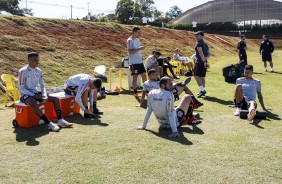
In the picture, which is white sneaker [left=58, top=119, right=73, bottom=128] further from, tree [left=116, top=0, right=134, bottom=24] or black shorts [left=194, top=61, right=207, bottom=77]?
tree [left=116, top=0, right=134, bottom=24]

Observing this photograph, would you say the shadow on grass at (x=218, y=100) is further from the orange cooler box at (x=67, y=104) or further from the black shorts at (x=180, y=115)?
the orange cooler box at (x=67, y=104)

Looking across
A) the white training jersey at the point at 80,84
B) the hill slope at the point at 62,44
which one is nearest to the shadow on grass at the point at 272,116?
the white training jersey at the point at 80,84

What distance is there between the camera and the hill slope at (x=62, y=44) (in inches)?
574

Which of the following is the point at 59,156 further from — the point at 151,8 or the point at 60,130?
the point at 151,8

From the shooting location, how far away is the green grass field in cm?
434

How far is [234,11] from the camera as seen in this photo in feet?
205

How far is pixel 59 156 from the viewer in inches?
201

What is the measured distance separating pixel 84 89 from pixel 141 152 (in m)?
2.76

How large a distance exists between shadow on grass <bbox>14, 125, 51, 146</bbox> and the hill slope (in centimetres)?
652

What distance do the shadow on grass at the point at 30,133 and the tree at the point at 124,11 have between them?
172 ft

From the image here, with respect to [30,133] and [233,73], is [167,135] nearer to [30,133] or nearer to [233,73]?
[30,133]

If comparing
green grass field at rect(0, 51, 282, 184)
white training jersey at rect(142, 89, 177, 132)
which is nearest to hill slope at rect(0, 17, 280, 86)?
green grass field at rect(0, 51, 282, 184)

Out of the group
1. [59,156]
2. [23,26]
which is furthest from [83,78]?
[23,26]

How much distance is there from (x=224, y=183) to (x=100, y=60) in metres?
14.7
